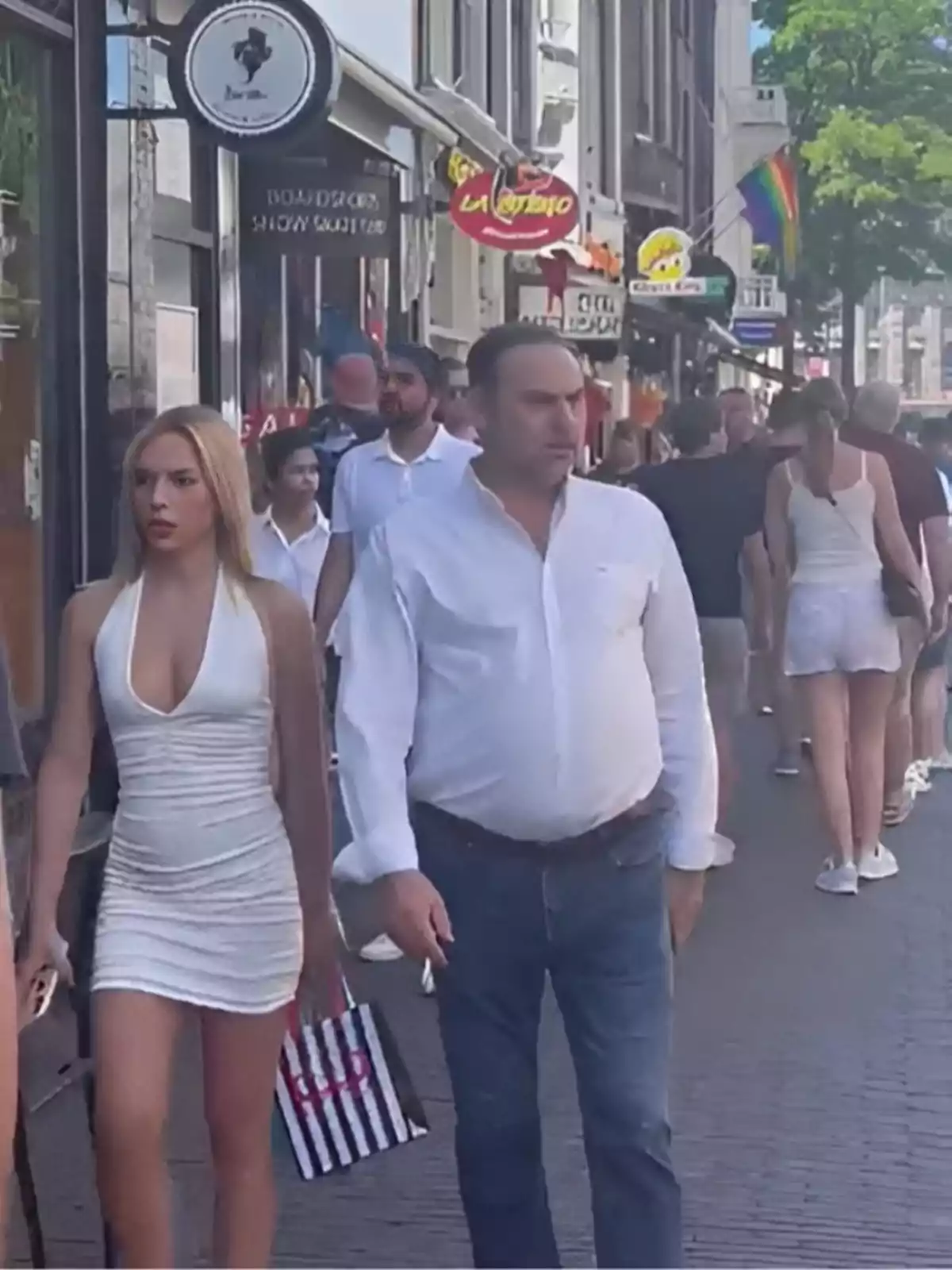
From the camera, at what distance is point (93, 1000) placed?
4312 mm

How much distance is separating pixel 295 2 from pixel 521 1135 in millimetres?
7716

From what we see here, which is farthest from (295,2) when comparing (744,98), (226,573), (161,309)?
(744,98)

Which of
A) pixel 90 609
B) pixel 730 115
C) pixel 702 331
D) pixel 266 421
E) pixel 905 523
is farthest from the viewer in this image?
pixel 730 115

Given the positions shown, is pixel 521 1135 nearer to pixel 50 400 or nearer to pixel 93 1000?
pixel 93 1000

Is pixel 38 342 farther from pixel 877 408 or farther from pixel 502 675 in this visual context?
pixel 502 675

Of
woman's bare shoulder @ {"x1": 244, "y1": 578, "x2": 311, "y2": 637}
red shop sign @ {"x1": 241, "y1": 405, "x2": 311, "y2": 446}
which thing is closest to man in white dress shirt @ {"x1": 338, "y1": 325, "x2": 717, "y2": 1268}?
woman's bare shoulder @ {"x1": 244, "y1": 578, "x2": 311, "y2": 637}

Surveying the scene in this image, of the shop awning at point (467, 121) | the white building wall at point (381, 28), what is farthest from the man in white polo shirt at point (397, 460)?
the shop awning at point (467, 121)

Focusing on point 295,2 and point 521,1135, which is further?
point 295,2

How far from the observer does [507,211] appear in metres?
21.5

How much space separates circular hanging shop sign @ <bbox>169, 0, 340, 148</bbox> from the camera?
10891 millimetres

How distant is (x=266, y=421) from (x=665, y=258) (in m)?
18.5

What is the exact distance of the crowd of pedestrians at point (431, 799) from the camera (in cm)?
424

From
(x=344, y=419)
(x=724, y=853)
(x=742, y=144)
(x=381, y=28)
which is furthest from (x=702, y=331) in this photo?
(x=724, y=853)

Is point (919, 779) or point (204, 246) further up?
point (204, 246)
